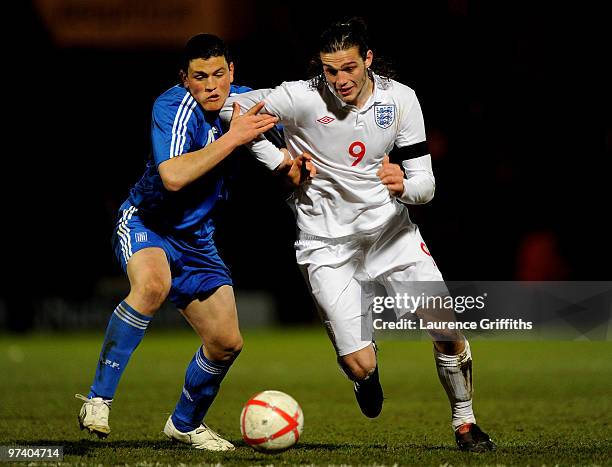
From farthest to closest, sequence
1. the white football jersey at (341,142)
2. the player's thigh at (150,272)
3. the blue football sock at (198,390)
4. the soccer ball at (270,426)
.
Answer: the blue football sock at (198,390) → the white football jersey at (341,142) → the player's thigh at (150,272) → the soccer ball at (270,426)

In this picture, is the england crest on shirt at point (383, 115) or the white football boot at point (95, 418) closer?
the white football boot at point (95, 418)

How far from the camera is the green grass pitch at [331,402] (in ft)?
17.6

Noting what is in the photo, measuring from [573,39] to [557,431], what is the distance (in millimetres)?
11347

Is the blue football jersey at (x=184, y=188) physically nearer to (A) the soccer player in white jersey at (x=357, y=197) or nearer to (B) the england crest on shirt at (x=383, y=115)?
(A) the soccer player in white jersey at (x=357, y=197)

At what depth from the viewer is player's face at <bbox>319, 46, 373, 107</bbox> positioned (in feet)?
17.4

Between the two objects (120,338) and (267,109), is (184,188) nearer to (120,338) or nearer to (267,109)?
(267,109)

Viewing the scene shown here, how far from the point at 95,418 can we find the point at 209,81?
1.80 meters

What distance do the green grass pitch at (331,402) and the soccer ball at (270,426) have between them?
103 millimetres

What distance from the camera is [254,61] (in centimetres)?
1677

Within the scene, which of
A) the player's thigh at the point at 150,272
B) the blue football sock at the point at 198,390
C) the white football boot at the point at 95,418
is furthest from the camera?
the blue football sock at the point at 198,390

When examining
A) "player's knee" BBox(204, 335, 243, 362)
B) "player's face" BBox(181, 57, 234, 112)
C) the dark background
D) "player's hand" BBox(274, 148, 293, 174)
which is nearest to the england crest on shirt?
"player's hand" BBox(274, 148, 293, 174)

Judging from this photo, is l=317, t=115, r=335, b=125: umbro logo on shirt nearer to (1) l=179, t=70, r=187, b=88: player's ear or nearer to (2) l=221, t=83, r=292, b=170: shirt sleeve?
(2) l=221, t=83, r=292, b=170: shirt sleeve

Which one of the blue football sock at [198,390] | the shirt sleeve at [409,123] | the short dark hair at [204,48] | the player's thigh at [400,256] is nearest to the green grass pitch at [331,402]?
the blue football sock at [198,390]

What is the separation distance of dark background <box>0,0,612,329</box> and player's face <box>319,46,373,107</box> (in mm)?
9163
